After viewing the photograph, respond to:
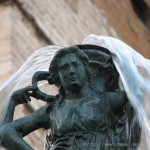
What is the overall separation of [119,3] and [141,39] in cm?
68

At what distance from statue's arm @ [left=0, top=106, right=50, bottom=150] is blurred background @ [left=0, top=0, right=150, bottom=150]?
24.3 ft

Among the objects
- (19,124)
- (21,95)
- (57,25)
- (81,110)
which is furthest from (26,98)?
(57,25)

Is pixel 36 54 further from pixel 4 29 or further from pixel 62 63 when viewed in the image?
pixel 4 29

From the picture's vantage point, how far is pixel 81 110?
15.2ft

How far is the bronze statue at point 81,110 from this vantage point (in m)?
4.56

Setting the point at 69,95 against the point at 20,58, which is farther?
the point at 20,58

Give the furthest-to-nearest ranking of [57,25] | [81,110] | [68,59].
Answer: [57,25], [68,59], [81,110]

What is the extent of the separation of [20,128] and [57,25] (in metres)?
10.7

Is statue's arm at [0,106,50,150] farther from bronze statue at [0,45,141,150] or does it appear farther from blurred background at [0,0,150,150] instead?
blurred background at [0,0,150,150]

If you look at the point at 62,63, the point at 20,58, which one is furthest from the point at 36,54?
the point at 20,58

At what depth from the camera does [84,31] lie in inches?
644

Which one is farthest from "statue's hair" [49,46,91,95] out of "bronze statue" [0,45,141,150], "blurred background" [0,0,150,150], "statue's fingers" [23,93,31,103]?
"blurred background" [0,0,150,150]

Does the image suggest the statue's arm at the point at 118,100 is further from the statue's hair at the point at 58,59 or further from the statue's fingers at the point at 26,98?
the statue's fingers at the point at 26,98

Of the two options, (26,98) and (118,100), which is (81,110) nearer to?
(118,100)
